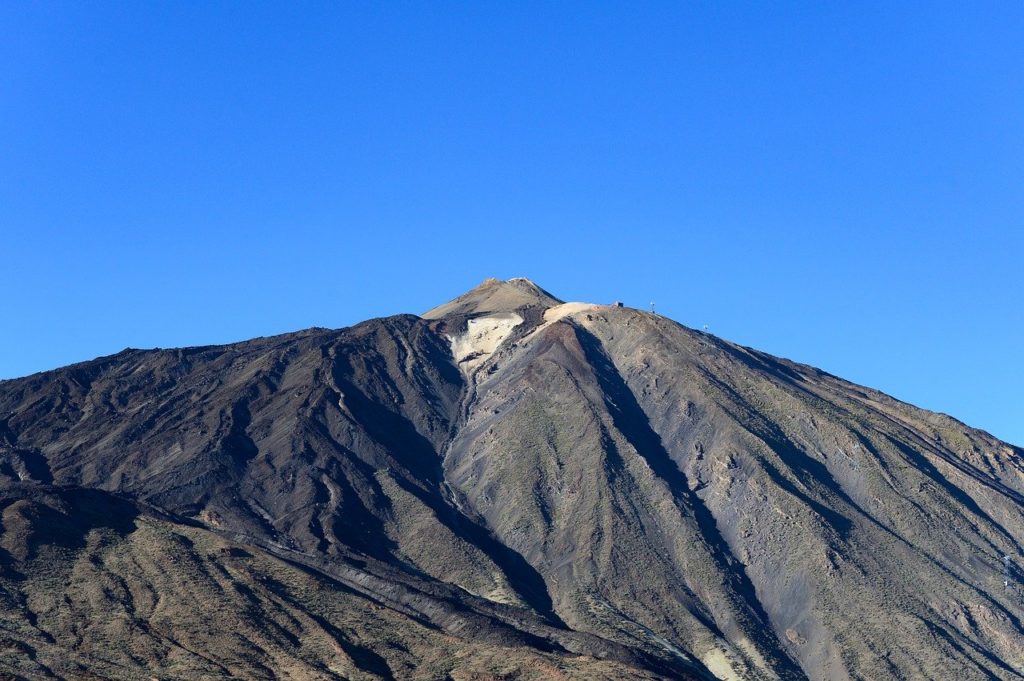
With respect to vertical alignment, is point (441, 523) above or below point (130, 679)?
above

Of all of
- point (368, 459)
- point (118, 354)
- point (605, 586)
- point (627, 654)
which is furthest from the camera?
point (118, 354)

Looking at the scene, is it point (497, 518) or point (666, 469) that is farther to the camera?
point (666, 469)

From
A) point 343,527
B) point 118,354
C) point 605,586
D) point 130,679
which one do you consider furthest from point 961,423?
point 130,679

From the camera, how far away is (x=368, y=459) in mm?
162000

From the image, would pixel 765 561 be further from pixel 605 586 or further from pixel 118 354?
pixel 118 354

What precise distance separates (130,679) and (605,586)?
5559cm

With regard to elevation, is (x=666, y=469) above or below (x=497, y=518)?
above

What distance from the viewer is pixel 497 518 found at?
154000mm

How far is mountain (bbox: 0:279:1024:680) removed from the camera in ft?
357

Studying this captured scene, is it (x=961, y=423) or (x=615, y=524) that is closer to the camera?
(x=615, y=524)

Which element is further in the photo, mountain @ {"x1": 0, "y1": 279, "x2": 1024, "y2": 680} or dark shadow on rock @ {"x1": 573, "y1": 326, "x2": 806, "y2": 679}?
dark shadow on rock @ {"x1": 573, "y1": 326, "x2": 806, "y2": 679}

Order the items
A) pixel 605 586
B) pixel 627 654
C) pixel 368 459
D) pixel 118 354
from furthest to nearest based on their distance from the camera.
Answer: pixel 118 354 < pixel 368 459 < pixel 605 586 < pixel 627 654

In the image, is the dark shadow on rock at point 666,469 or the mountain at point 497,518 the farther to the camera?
the dark shadow on rock at point 666,469

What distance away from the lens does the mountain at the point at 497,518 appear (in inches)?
4286
